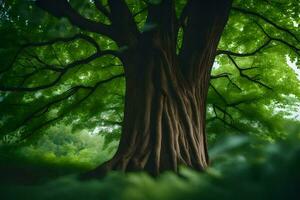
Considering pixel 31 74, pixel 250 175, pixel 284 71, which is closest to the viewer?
pixel 250 175

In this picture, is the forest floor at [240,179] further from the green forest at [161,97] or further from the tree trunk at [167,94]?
the tree trunk at [167,94]

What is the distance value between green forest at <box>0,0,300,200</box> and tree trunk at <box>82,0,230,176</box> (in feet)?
0.07

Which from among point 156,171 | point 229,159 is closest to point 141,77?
point 156,171

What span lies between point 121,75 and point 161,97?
11.9 ft

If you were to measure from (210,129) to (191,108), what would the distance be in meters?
5.18

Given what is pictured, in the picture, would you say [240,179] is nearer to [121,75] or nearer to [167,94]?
[167,94]

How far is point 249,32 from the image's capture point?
12.2m

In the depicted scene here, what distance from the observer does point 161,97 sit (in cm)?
783

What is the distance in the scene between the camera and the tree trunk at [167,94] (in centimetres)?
731

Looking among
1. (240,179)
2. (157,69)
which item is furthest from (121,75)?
(240,179)

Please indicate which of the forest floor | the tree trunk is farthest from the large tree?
the forest floor

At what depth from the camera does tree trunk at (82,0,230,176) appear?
288 inches

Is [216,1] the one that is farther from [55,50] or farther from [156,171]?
[55,50]

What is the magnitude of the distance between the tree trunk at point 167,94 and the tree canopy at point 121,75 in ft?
6.37
